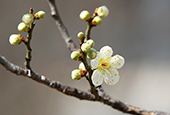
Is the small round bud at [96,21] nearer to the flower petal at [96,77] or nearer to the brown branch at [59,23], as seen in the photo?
the flower petal at [96,77]

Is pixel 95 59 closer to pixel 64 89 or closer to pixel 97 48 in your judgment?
pixel 64 89

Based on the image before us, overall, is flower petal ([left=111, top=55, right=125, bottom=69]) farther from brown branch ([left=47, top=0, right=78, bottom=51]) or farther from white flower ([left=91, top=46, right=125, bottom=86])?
brown branch ([left=47, top=0, right=78, bottom=51])

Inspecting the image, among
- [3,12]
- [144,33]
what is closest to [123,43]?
[144,33]

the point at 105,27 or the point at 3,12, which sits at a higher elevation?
the point at 105,27

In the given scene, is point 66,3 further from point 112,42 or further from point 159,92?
point 159,92

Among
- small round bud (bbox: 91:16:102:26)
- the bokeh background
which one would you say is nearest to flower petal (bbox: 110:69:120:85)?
small round bud (bbox: 91:16:102:26)

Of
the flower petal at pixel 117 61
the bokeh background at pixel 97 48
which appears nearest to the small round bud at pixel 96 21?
the flower petal at pixel 117 61
